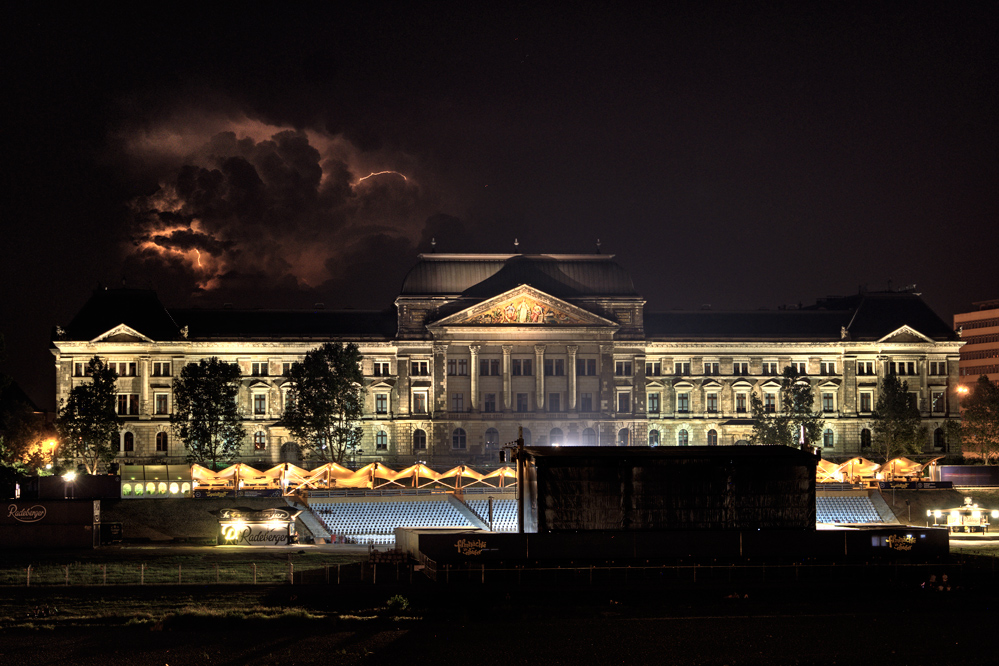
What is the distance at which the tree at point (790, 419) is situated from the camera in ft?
362

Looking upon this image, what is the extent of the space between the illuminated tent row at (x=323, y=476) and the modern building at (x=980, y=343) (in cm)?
11848

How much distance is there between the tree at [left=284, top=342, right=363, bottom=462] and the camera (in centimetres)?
10556

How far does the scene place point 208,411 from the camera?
106812mm

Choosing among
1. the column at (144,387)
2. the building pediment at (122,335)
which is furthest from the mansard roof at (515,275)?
the column at (144,387)

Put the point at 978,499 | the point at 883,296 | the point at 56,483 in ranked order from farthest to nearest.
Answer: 1. the point at 883,296
2. the point at 978,499
3. the point at 56,483

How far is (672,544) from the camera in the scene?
5159 centimetres

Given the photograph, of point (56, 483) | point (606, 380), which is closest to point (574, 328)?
point (606, 380)

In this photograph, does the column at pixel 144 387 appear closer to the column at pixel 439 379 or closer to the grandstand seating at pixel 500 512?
the column at pixel 439 379

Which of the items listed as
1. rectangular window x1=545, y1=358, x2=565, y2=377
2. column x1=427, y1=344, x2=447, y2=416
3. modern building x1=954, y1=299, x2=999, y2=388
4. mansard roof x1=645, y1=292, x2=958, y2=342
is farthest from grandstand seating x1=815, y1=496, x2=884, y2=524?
modern building x1=954, y1=299, x2=999, y2=388

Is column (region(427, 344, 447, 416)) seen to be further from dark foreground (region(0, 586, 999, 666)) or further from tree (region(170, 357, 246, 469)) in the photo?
dark foreground (region(0, 586, 999, 666))

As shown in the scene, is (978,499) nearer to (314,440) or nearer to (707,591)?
(707,591)

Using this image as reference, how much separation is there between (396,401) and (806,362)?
46744 mm

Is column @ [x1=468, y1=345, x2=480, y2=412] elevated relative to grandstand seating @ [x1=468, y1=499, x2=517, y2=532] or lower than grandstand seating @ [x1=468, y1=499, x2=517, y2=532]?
elevated

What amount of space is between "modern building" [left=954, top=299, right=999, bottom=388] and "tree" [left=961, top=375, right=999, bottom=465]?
68695 mm
